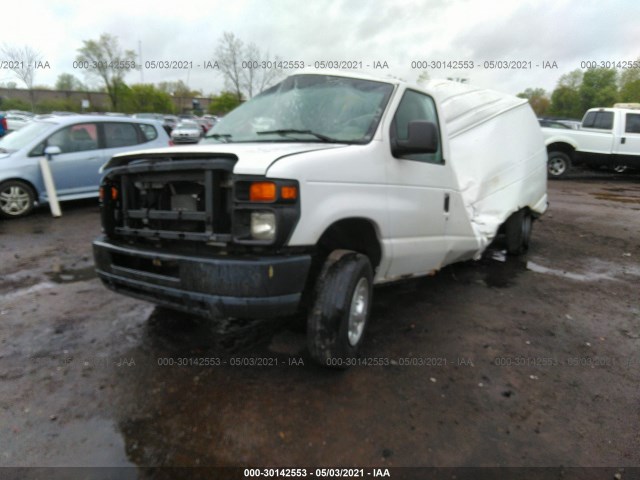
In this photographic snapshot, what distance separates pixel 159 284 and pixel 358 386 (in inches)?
55.6

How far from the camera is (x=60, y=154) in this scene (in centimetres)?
753

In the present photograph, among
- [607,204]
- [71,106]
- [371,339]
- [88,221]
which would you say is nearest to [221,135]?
[371,339]

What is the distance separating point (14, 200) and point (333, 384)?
6964 millimetres

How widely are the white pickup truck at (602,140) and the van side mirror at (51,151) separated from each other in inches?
509

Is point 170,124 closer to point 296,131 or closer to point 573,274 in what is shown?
point 573,274

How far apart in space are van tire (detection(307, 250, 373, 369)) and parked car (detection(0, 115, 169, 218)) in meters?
6.55

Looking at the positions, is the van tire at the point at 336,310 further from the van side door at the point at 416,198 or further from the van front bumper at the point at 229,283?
the van side door at the point at 416,198

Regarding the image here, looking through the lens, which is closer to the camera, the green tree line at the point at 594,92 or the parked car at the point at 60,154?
the parked car at the point at 60,154

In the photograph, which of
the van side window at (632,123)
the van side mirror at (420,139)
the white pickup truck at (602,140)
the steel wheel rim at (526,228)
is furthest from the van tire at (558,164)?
the van side mirror at (420,139)

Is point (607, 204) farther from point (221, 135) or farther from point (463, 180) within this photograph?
point (221, 135)

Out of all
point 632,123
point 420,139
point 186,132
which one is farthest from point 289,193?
point 186,132

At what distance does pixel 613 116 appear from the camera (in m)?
13.3

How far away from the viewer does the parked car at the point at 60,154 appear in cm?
719

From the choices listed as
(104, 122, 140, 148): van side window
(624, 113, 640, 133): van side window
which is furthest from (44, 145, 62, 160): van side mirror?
(624, 113, 640, 133): van side window
